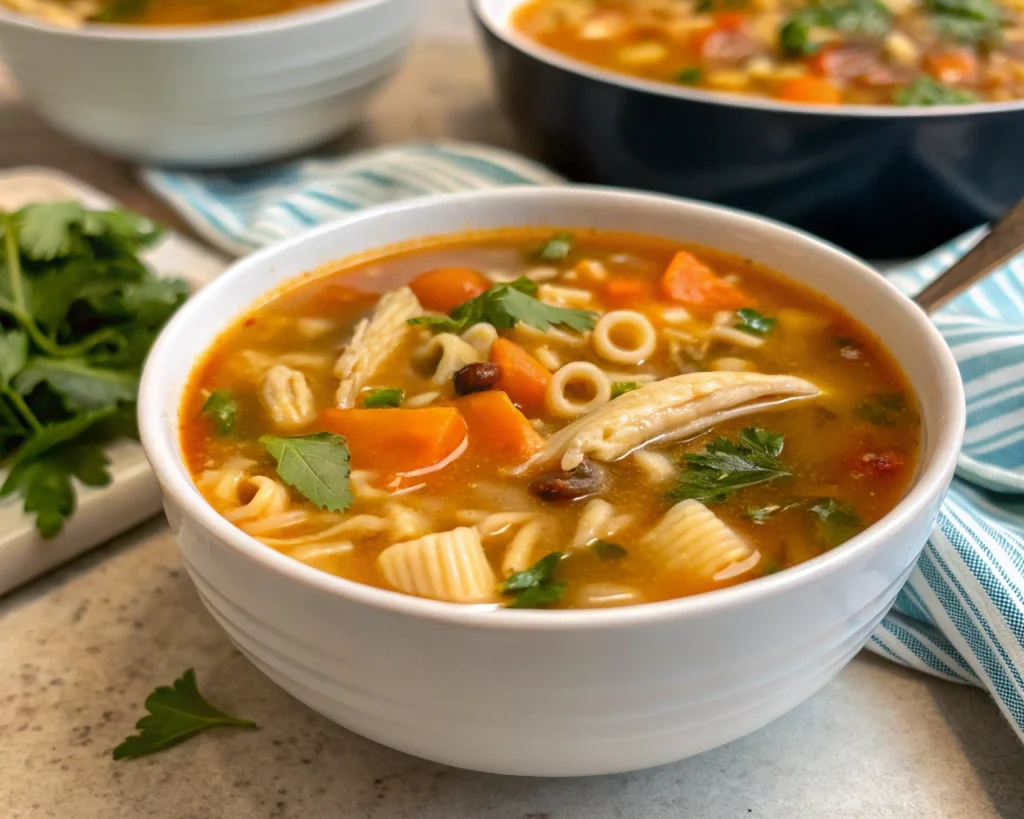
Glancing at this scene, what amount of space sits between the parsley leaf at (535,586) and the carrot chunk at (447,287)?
88cm

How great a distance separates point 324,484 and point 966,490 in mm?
1435

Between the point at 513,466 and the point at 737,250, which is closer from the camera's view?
the point at 513,466

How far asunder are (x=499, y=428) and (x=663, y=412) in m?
0.31

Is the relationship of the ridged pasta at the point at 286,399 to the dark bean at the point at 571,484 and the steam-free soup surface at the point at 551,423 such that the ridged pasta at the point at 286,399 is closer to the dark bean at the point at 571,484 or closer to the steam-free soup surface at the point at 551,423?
the steam-free soup surface at the point at 551,423

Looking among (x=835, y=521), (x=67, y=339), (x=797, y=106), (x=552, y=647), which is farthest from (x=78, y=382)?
(x=797, y=106)

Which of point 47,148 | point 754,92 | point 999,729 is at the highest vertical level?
point 754,92

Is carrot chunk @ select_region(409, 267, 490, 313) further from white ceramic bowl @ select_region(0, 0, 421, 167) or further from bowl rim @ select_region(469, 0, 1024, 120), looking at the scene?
white ceramic bowl @ select_region(0, 0, 421, 167)

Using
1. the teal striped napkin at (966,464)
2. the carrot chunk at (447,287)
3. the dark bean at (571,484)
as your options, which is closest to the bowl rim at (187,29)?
the teal striped napkin at (966,464)

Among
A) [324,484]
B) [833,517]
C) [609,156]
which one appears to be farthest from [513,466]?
[609,156]

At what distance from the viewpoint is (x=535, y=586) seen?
1.70 m

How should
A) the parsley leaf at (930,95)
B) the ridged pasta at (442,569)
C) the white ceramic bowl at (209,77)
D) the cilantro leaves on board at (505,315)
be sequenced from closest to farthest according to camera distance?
the ridged pasta at (442,569)
the cilantro leaves on board at (505,315)
the parsley leaf at (930,95)
the white ceramic bowl at (209,77)

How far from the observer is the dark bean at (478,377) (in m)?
2.12

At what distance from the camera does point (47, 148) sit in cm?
446

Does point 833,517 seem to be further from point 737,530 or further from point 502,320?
point 502,320
